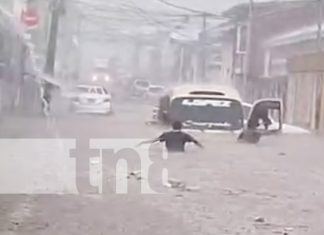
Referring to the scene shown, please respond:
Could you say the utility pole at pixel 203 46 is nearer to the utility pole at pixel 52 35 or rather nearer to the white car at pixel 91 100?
the white car at pixel 91 100

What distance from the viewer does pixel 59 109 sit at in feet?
59.1

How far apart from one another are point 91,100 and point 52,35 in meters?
1.61

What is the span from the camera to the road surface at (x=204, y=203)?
678 cm

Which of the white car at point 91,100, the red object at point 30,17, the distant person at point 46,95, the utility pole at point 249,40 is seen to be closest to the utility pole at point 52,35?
the red object at point 30,17

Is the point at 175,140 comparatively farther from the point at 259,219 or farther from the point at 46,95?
the point at 46,95

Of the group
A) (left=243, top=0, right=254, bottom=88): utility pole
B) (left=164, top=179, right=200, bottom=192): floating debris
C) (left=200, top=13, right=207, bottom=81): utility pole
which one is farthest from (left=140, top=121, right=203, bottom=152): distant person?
(left=243, top=0, right=254, bottom=88): utility pole

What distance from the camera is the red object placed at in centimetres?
1799

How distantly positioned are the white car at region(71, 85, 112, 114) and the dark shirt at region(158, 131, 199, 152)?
518 cm

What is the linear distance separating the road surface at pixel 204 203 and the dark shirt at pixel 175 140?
14 centimetres

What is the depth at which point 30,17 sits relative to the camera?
732 inches

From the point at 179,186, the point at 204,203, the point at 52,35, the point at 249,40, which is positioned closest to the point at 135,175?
the point at 179,186

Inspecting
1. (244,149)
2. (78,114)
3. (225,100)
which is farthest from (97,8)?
(244,149)

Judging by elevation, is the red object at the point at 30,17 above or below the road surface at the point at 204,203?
above

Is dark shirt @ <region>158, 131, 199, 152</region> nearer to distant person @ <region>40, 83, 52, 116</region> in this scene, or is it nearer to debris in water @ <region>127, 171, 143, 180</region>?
debris in water @ <region>127, 171, 143, 180</region>
